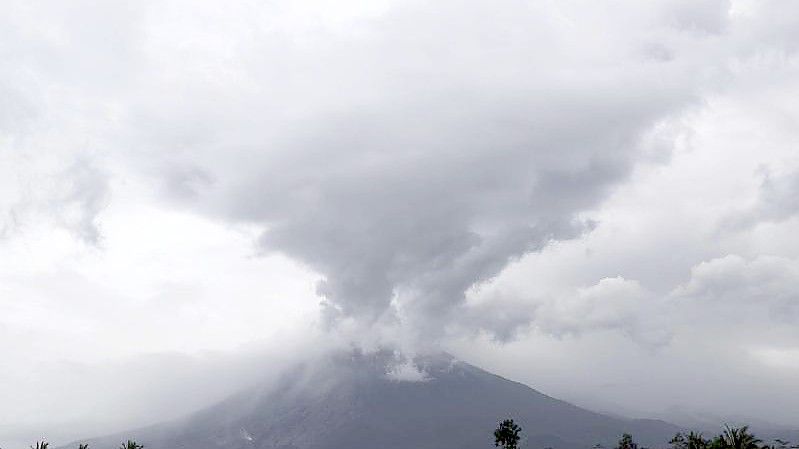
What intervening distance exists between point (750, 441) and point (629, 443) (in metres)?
102

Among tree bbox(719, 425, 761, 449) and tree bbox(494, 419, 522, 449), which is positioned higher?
tree bbox(494, 419, 522, 449)

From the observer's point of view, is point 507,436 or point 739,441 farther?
point 507,436

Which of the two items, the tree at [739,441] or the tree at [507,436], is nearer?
the tree at [739,441]

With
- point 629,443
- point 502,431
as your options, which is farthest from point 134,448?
point 629,443

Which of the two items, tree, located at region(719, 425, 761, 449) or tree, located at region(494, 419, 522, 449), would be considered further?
tree, located at region(494, 419, 522, 449)

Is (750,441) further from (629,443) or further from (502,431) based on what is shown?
(629,443)

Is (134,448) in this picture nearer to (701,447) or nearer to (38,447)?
(38,447)

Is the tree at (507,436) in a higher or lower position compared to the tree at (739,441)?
higher

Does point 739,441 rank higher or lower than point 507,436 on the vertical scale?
lower

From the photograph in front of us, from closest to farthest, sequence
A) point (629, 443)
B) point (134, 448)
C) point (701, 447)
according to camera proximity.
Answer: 1. point (701, 447)
2. point (134, 448)
3. point (629, 443)

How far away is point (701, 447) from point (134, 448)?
92735mm

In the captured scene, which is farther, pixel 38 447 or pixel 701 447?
pixel 701 447

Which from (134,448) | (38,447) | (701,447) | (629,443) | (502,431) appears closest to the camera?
(38,447)

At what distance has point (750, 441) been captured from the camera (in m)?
92.8
